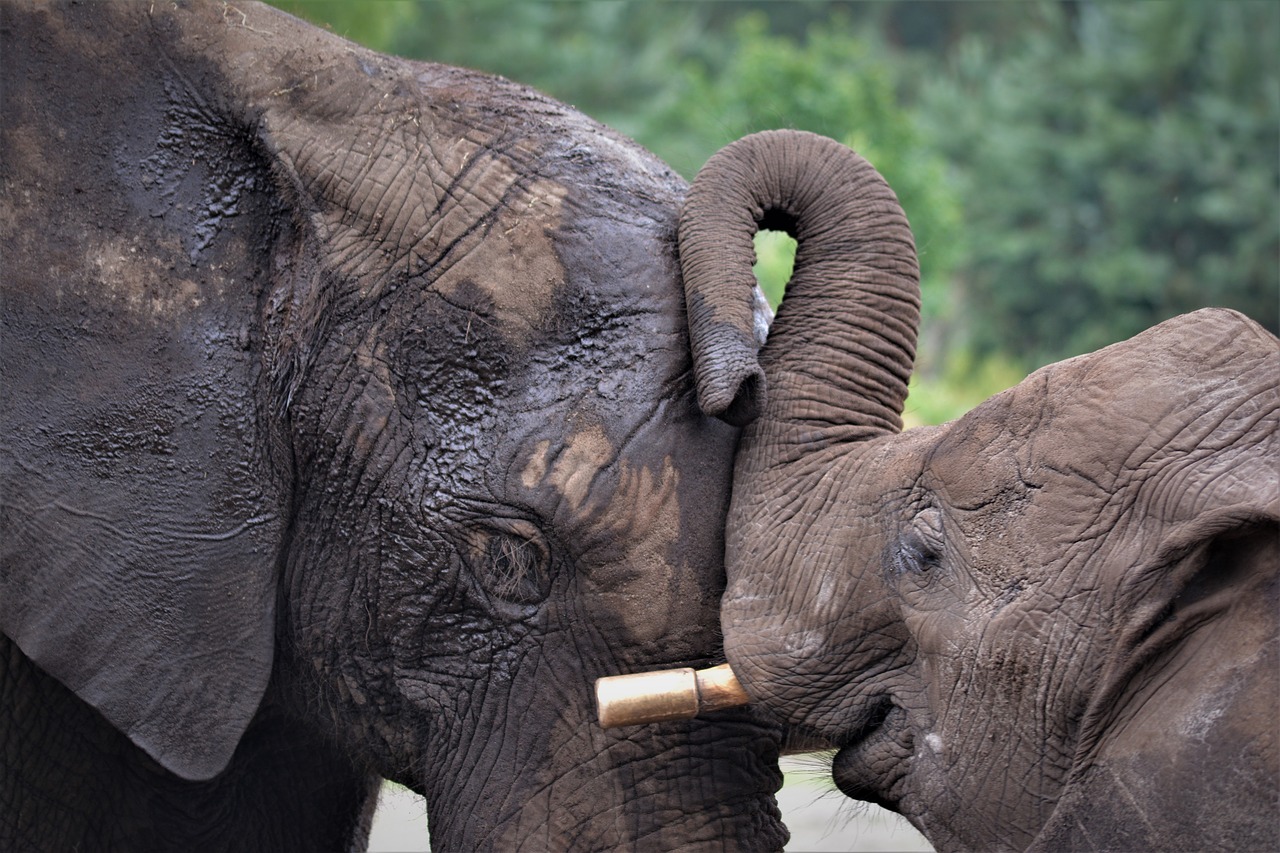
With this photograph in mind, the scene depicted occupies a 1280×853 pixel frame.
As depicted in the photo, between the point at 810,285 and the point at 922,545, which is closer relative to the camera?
the point at 922,545

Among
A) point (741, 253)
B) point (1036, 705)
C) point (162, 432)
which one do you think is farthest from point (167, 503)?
point (1036, 705)

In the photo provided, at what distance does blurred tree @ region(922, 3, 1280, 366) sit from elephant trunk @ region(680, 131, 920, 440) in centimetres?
2027

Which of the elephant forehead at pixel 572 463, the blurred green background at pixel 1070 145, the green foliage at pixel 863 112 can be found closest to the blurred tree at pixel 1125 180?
the blurred green background at pixel 1070 145

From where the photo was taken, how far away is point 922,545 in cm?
303

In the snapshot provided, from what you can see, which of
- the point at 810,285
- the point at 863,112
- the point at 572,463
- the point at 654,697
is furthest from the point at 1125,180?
the point at 654,697

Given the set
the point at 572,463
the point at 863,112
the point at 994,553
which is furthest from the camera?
the point at 863,112

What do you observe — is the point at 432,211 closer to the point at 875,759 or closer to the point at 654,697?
the point at 654,697

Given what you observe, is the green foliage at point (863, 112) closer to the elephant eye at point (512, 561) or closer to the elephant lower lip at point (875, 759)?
the elephant eye at point (512, 561)

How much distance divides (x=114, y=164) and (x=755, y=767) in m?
1.91

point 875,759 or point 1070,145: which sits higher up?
point 1070,145

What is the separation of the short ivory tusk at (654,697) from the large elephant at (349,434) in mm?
171

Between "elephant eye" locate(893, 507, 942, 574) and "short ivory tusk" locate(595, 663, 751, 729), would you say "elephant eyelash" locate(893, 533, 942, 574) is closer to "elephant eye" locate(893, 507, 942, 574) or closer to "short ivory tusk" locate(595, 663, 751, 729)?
"elephant eye" locate(893, 507, 942, 574)

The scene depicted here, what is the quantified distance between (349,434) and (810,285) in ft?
3.51

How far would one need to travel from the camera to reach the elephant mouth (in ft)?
10.0
